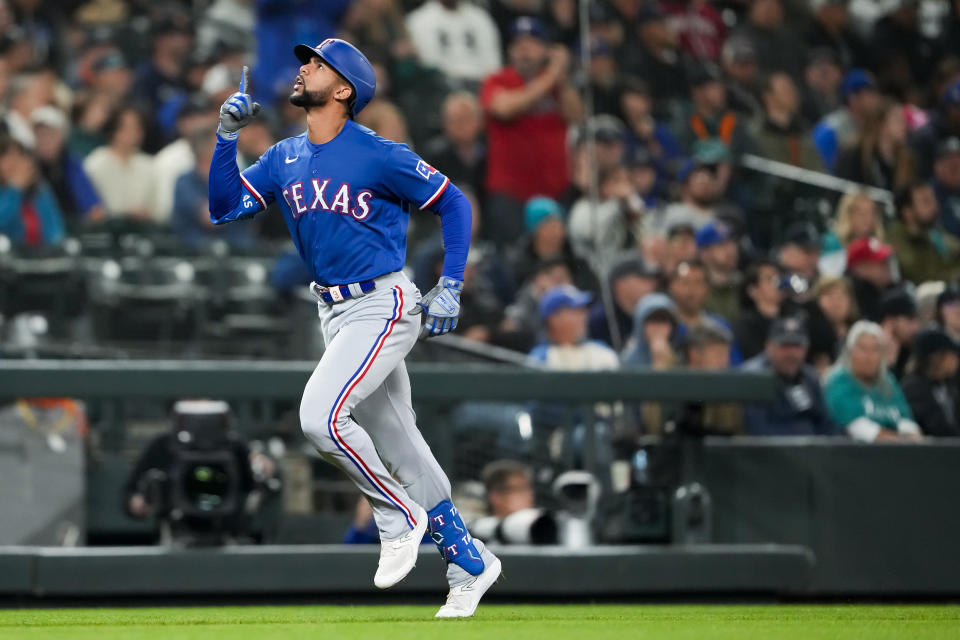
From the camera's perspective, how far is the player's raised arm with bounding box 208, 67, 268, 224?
14.7 feet

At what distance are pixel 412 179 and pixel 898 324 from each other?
4723 mm

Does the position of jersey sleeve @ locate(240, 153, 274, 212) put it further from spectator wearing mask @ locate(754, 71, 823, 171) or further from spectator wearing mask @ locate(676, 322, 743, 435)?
spectator wearing mask @ locate(754, 71, 823, 171)

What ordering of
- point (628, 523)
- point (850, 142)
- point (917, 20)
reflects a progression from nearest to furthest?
point (628, 523)
point (850, 142)
point (917, 20)

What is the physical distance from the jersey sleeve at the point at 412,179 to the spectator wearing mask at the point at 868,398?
3.55 m

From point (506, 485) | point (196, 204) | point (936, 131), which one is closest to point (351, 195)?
point (506, 485)

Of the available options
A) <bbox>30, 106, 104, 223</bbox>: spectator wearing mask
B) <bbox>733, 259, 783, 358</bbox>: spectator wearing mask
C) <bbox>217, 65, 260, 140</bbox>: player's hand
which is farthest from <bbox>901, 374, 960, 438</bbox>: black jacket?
<bbox>30, 106, 104, 223</bbox>: spectator wearing mask

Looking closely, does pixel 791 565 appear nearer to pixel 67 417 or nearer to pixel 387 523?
pixel 387 523

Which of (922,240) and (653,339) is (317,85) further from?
(922,240)

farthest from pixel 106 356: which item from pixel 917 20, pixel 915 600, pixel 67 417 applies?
pixel 917 20

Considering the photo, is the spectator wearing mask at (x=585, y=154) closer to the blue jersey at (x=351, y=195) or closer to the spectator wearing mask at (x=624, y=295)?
the spectator wearing mask at (x=624, y=295)

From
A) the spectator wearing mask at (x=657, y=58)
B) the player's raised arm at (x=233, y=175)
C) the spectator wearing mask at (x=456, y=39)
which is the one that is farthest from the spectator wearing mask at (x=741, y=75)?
the player's raised arm at (x=233, y=175)

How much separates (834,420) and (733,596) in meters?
1.22

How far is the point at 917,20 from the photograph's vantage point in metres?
11.4

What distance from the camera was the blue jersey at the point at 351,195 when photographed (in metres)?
4.50
